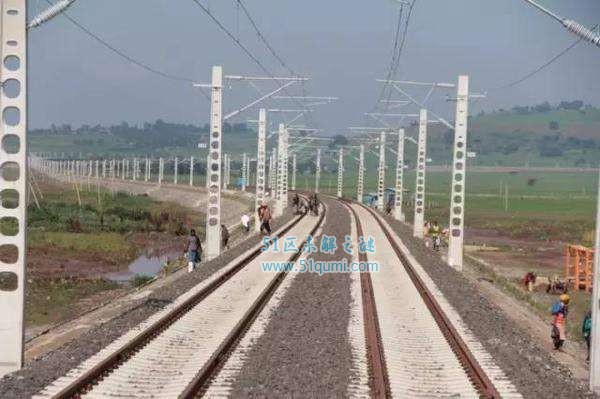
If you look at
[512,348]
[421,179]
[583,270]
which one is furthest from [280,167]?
[512,348]

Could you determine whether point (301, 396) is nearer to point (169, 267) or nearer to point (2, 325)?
point (2, 325)

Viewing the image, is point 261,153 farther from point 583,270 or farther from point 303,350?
point 303,350

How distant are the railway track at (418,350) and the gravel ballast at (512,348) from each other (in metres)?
0.27

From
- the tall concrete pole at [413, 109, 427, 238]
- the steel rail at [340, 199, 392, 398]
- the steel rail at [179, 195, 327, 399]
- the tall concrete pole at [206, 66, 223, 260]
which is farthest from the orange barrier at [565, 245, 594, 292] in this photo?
the steel rail at [179, 195, 327, 399]

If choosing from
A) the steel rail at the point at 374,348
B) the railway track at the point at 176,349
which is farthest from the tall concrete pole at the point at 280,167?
the railway track at the point at 176,349

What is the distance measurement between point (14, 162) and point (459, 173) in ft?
72.7

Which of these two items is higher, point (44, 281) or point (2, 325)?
point (2, 325)

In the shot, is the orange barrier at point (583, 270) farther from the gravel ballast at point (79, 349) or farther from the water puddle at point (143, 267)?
the gravel ballast at point (79, 349)

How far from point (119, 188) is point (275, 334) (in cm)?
14782

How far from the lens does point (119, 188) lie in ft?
534

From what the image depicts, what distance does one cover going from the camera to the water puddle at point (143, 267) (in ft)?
146

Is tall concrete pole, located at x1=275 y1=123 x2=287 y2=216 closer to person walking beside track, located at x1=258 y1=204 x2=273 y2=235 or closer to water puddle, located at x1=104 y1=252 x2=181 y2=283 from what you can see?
water puddle, located at x1=104 y1=252 x2=181 y2=283

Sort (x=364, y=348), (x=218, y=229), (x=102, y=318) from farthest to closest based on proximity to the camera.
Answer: (x=218, y=229) → (x=102, y=318) → (x=364, y=348)

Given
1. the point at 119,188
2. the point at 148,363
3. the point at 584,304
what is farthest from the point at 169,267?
the point at 119,188
